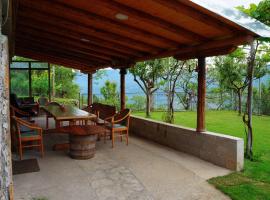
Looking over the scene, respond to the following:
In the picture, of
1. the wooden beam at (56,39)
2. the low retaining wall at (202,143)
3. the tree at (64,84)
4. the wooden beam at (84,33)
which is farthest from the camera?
the tree at (64,84)

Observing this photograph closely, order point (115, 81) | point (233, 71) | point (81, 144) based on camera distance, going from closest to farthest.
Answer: point (81, 144) → point (233, 71) → point (115, 81)

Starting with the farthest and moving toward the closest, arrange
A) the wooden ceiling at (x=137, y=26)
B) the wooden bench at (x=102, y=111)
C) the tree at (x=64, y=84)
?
the tree at (x=64, y=84)
the wooden bench at (x=102, y=111)
the wooden ceiling at (x=137, y=26)

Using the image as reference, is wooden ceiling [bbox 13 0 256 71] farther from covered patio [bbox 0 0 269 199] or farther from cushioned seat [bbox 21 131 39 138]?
cushioned seat [bbox 21 131 39 138]

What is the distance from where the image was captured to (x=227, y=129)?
809 cm

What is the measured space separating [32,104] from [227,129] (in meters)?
7.78

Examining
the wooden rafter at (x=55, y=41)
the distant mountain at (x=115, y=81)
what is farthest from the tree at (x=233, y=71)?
the wooden rafter at (x=55, y=41)

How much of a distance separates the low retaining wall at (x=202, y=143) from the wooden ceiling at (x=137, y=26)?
1626 mm

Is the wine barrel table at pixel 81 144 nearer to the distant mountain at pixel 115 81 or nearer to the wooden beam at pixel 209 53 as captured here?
the wooden beam at pixel 209 53

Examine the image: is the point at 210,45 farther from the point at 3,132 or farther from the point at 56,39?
the point at 56,39

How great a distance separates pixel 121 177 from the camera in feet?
12.5

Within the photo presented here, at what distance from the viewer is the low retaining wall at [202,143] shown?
4.23m

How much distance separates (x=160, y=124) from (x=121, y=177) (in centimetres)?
260

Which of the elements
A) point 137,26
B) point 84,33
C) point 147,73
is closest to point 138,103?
point 147,73

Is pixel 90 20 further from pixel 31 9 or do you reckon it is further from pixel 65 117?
pixel 65 117
